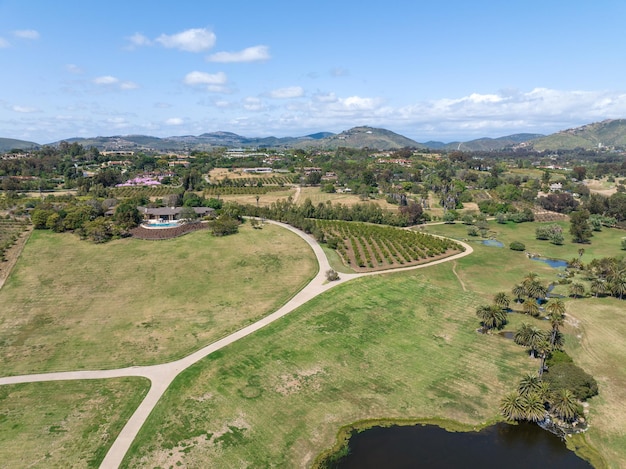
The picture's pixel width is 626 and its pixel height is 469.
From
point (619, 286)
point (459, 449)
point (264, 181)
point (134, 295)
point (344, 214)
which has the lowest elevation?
point (459, 449)

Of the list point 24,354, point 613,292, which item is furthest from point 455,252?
point 24,354

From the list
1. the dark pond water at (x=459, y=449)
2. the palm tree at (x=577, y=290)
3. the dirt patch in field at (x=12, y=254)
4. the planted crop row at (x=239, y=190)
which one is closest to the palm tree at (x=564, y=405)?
the dark pond water at (x=459, y=449)

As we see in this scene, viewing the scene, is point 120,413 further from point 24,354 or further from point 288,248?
point 288,248

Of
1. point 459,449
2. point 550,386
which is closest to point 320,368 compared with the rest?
point 459,449

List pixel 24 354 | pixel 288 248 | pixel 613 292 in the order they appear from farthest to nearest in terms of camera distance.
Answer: pixel 288 248 → pixel 613 292 → pixel 24 354

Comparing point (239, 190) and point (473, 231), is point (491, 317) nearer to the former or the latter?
point (473, 231)

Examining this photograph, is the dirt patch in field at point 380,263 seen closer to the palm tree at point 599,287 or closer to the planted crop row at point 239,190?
the palm tree at point 599,287

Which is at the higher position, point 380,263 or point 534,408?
point 380,263
